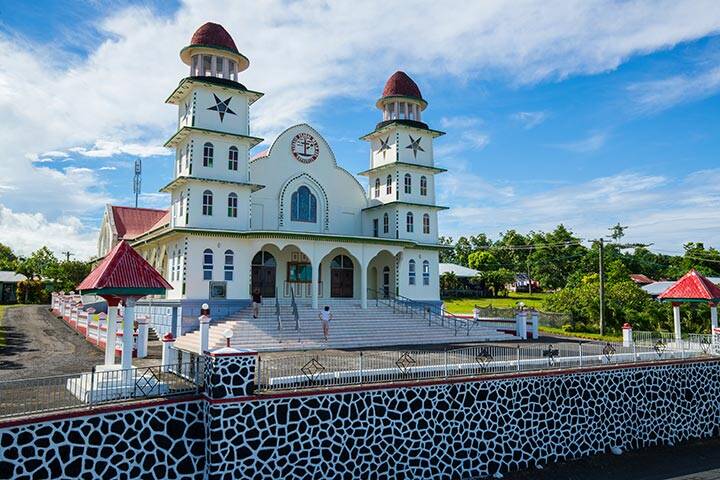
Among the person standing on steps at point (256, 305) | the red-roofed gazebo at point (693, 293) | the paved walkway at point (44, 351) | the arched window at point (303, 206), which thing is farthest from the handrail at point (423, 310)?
the paved walkway at point (44, 351)

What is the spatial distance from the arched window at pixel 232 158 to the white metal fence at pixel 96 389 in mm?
14409

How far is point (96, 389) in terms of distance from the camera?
35.9 ft

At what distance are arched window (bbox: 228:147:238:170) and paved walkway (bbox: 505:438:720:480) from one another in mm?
17744

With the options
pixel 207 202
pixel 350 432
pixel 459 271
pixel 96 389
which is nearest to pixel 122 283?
pixel 96 389

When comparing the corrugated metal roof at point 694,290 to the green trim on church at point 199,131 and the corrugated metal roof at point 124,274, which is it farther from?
the corrugated metal roof at point 124,274

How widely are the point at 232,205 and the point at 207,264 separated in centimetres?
305

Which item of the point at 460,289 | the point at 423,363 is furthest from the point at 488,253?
the point at 423,363

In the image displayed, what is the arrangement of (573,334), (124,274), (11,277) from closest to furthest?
(124,274) → (573,334) → (11,277)

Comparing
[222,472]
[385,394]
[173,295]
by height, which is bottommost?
[222,472]

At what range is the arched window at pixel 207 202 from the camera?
2441cm

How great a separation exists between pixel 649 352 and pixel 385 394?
33.4 feet

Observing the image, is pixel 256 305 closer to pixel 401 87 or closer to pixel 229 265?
pixel 229 265

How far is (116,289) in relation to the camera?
1224cm

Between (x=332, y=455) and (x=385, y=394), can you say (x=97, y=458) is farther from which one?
(x=385, y=394)
